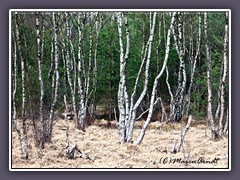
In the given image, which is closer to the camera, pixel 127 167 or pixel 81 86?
pixel 127 167

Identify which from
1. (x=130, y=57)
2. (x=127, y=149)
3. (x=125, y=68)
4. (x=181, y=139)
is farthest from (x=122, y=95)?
(x=181, y=139)

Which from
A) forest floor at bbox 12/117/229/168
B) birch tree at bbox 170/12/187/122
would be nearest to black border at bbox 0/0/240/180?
forest floor at bbox 12/117/229/168

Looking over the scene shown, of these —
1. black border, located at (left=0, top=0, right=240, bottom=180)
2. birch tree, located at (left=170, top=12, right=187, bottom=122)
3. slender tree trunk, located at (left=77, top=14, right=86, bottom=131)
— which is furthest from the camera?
slender tree trunk, located at (left=77, top=14, right=86, bottom=131)

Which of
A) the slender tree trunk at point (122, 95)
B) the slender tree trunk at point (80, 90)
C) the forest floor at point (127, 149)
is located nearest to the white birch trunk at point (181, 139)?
the forest floor at point (127, 149)

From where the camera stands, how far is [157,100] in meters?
5.57

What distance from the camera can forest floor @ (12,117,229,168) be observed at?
5.42 m

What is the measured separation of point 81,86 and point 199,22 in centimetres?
132

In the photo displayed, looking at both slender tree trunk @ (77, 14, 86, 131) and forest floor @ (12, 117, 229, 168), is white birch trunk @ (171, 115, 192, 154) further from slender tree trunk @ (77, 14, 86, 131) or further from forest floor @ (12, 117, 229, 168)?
slender tree trunk @ (77, 14, 86, 131)

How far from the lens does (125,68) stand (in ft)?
18.5

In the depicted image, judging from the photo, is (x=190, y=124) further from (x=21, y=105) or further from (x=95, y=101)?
(x=21, y=105)

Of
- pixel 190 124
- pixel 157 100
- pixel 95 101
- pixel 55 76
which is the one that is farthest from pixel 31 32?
pixel 190 124

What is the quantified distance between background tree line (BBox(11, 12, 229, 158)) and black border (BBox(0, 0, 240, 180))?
0.33 feet
